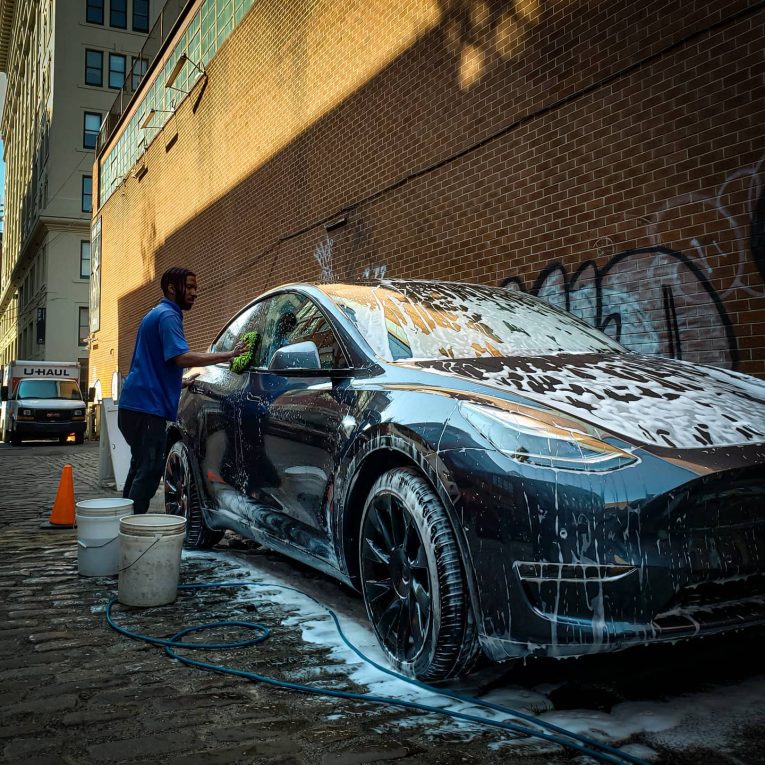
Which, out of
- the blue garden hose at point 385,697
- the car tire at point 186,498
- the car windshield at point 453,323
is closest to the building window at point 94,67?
the car tire at point 186,498

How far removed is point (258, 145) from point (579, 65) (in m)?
8.08

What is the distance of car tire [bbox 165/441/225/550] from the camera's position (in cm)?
521

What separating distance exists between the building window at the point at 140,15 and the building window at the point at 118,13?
0.54 meters

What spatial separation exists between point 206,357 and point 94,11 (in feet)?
149

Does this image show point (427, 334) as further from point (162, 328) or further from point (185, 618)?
point (162, 328)

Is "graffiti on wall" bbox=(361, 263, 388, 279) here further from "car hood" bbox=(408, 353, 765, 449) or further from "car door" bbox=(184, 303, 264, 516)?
"car hood" bbox=(408, 353, 765, 449)

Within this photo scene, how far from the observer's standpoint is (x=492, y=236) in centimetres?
774

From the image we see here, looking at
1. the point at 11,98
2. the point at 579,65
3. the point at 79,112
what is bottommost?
the point at 579,65

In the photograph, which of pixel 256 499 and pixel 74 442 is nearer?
pixel 256 499

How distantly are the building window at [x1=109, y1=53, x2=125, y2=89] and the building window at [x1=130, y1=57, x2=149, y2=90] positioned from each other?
68.3ft

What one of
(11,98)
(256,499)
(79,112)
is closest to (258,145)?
(256,499)

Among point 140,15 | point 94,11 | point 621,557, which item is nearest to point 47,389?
point 621,557

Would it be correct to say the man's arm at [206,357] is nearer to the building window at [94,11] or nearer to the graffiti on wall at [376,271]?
the graffiti on wall at [376,271]

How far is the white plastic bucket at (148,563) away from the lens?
3.92 metres
